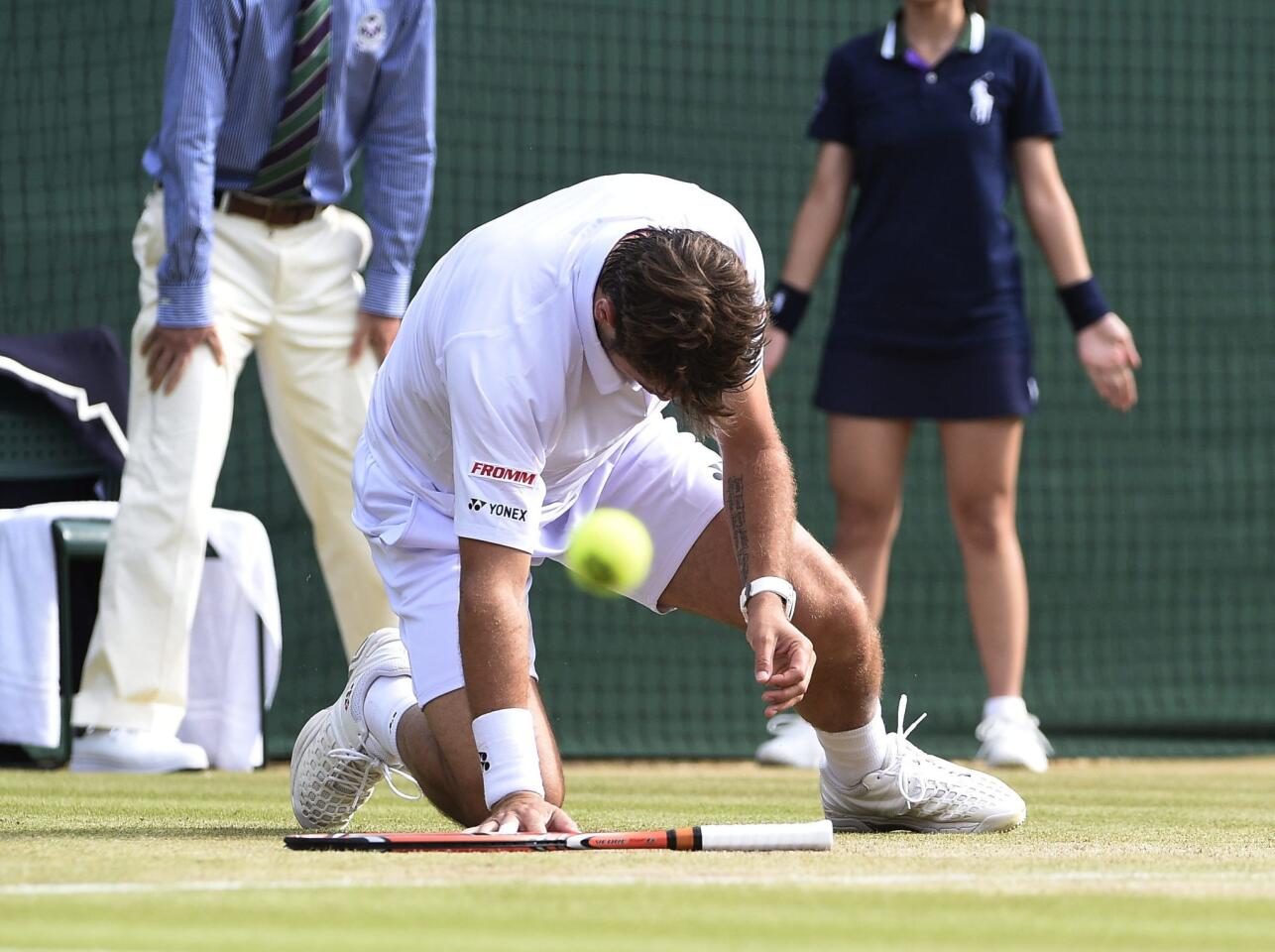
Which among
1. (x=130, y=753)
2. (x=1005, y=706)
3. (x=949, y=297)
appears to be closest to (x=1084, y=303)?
(x=949, y=297)

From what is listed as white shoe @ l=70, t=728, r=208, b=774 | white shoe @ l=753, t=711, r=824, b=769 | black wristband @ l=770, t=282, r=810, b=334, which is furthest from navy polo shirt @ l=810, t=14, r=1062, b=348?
white shoe @ l=70, t=728, r=208, b=774

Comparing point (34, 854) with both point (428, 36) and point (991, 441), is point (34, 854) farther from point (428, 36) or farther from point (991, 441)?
point (991, 441)

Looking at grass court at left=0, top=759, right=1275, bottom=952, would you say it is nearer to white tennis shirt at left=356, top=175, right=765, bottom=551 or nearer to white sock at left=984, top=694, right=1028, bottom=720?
white tennis shirt at left=356, top=175, right=765, bottom=551

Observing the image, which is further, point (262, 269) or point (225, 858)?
point (262, 269)

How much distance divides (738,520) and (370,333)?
2048mm

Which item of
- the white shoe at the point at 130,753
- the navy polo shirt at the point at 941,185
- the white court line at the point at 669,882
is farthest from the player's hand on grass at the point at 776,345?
the white court line at the point at 669,882

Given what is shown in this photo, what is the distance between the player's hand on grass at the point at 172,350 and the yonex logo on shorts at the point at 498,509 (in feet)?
7.27

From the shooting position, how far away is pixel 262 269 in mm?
5039

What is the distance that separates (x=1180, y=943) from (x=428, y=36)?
3646 mm

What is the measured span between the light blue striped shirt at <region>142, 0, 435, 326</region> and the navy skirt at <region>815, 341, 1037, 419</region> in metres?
1.24

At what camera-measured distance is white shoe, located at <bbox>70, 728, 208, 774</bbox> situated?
4.96 meters

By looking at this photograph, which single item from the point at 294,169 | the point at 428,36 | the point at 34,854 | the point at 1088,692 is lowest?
the point at 1088,692

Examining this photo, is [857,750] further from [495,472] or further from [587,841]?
[495,472]

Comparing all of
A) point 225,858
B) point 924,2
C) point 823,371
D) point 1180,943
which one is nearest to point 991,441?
point 823,371
